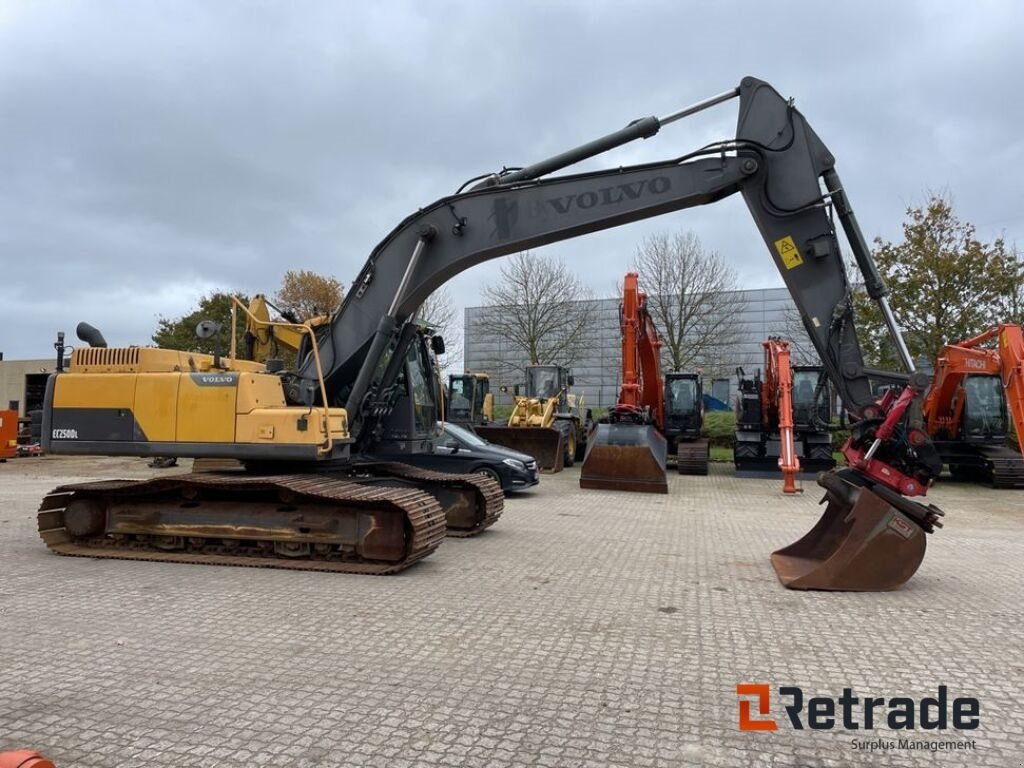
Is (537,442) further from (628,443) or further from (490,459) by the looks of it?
(490,459)

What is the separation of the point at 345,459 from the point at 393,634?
3.14m

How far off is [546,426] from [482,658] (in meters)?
15.1

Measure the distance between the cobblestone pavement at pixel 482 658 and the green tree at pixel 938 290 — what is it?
621 inches

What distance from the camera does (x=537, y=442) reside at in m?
17.6

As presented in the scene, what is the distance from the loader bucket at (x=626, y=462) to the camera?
1345cm

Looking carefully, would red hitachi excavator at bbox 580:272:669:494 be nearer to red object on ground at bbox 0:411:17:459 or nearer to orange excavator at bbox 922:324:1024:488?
orange excavator at bbox 922:324:1024:488

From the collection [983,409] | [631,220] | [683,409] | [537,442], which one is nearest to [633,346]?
[537,442]

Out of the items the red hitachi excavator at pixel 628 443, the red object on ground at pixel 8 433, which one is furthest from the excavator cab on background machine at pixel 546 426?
the red object on ground at pixel 8 433

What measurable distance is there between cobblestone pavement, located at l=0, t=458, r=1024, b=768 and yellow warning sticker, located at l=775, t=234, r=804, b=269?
2974mm

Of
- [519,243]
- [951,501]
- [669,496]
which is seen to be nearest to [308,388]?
[519,243]

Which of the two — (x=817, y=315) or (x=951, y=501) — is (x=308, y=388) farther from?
(x=951, y=501)

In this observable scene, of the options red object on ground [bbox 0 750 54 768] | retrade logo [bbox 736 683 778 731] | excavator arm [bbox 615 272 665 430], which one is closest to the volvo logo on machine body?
retrade logo [bbox 736 683 778 731]

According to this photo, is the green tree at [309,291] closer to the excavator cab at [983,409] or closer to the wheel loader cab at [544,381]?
the wheel loader cab at [544,381]

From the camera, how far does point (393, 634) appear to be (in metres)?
4.51
